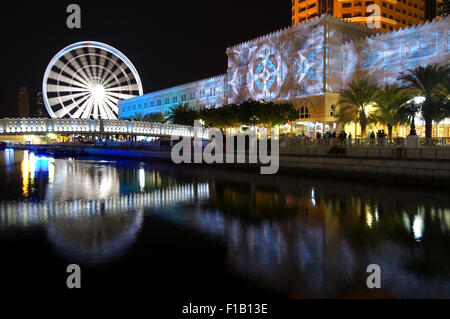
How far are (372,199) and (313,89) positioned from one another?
31.1 metres

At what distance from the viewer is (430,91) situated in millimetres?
25359

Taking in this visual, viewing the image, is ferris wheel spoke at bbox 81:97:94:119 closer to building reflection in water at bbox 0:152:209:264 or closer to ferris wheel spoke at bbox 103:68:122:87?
ferris wheel spoke at bbox 103:68:122:87

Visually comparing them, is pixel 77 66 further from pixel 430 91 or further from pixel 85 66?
pixel 430 91

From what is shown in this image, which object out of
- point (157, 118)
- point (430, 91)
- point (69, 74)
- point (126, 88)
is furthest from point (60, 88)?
point (430, 91)

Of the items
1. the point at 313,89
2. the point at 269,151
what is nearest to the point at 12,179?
the point at 269,151

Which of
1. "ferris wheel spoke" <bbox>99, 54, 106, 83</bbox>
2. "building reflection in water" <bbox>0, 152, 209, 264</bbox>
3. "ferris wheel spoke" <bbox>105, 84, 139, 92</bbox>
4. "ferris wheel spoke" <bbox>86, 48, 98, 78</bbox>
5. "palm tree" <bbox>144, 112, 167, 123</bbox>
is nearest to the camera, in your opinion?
"building reflection in water" <bbox>0, 152, 209, 264</bbox>

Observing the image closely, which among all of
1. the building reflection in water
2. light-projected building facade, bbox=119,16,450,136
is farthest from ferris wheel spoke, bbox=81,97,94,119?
the building reflection in water

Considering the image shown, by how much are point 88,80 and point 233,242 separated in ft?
197

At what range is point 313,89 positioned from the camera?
45.3 metres

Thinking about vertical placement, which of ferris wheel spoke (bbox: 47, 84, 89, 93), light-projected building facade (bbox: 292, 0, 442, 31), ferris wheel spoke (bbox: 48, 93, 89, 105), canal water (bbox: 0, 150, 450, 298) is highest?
light-projected building facade (bbox: 292, 0, 442, 31)

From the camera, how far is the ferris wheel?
195 feet

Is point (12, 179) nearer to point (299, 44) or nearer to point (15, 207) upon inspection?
point (15, 207)

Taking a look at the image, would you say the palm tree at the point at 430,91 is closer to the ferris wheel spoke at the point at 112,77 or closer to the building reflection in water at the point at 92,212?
the building reflection in water at the point at 92,212

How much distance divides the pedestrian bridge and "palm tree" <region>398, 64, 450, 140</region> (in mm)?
44552
